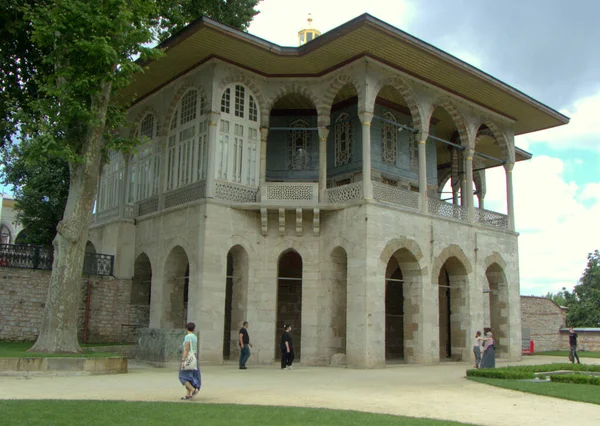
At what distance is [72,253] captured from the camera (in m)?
14.7

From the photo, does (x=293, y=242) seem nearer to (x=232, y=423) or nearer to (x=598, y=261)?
(x=232, y=423)

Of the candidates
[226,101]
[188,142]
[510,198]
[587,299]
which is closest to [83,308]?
[188,142]

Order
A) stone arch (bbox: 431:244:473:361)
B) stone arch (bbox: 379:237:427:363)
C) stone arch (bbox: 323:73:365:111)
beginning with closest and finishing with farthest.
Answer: stone arch (bbox: 379:237:427:363) < stone arch (bbox: 323:73:365:111) < stone arch (bbox: 431:244:473:361)

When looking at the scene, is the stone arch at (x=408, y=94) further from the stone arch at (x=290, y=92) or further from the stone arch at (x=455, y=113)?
the stone arch at (x=290, y=92)

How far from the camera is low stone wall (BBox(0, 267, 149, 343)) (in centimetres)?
1900

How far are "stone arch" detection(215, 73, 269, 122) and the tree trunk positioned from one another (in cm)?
460

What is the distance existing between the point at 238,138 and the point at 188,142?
181 centimetres

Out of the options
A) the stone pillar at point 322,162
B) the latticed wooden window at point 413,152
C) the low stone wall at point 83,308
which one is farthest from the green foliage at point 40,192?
the latticed wooden window at point 413,152

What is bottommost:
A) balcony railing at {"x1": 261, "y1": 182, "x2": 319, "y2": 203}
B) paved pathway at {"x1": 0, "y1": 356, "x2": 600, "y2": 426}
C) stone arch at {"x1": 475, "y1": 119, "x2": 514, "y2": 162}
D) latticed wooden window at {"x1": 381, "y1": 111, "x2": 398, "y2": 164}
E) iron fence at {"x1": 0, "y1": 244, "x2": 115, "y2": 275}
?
paved pathway at {"x1": 0, "y1": 356, "x2": 600, "y2": 426}

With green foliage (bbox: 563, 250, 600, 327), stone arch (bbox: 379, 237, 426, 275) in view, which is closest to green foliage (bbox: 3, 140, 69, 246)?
stone arch (bbox: 379, 237, 426, 275)

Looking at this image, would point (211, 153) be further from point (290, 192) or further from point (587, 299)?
point (587, 299)

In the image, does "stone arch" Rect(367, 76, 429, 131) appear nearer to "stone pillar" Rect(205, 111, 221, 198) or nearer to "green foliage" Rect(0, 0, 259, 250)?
"stone pillar" Rect(205, 111, 221, 198)

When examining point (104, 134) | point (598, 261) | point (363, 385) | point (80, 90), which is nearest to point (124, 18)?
point (80, 90)

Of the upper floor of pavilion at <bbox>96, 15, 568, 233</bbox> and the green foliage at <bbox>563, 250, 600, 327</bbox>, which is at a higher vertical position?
the upper floor of pavilion at <bbox>96, 15, 568, 233</bbox>
